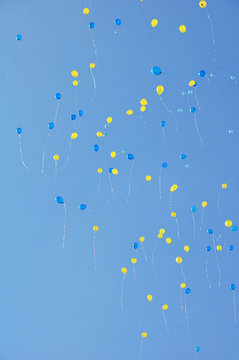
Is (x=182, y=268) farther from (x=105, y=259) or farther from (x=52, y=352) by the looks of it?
(x=52, y=352)

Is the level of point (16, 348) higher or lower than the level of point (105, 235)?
lower

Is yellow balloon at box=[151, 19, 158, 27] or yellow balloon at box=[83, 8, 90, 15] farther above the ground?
yellow balloon at box=[83, 8, 90, 15]

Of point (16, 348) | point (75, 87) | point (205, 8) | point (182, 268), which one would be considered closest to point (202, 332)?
point (182, 268)

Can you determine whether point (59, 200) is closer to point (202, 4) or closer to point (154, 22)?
point (154, 22)

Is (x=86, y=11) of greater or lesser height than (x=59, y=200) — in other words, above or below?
above

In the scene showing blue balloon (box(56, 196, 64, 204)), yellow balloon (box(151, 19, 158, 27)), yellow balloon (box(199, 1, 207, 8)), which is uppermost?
yellow balloon (box(199, 1, 207, 8))

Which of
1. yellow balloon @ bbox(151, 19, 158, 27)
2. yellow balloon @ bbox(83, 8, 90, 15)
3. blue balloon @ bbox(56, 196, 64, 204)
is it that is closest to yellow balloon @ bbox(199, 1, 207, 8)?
yellow balloon @ bbox(151, 19, 158, 27)

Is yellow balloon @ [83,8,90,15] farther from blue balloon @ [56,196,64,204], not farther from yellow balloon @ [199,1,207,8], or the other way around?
blue balloon @ [56,196,64,204]

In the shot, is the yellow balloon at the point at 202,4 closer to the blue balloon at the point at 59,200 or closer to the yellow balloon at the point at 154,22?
the yellow balloon at the point at 154,22

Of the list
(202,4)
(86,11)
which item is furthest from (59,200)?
(202,4)

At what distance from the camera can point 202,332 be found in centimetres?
262

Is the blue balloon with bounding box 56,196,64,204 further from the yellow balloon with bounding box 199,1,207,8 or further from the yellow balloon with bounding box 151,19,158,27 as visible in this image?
the yellow balloon with bounding box 199,1,207,8

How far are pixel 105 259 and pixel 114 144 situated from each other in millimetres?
601

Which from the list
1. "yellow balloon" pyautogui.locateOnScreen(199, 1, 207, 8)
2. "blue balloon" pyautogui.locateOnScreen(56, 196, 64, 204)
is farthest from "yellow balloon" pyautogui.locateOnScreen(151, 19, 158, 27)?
"blue balloon" pyautogui.locateOnScreen(56, 196, 64, 204)
